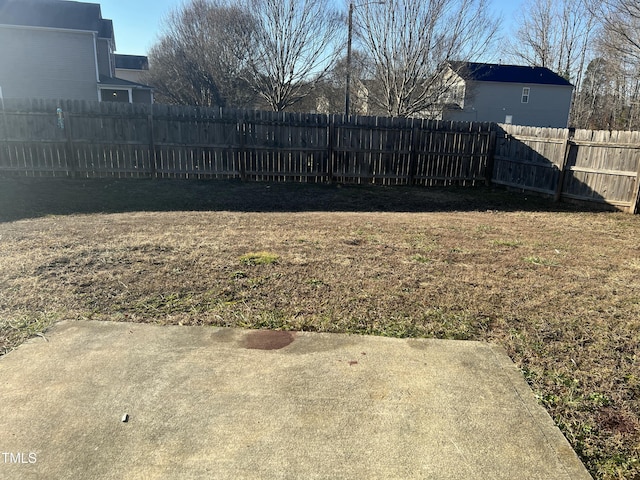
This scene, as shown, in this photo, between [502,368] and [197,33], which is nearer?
[502,368]

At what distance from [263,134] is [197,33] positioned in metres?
19.5

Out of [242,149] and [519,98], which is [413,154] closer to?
[242,149]

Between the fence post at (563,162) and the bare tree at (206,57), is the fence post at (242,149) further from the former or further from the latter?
the bare tree at (206,57)

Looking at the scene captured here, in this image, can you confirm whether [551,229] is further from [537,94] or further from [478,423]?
[537,94]

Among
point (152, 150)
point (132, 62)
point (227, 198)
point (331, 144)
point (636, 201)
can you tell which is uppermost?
point (132, 62)

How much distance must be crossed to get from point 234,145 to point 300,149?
5.86 feet

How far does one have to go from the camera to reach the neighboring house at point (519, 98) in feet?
115

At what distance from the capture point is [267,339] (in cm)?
337

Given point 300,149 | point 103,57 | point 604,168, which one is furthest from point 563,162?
point 103,57

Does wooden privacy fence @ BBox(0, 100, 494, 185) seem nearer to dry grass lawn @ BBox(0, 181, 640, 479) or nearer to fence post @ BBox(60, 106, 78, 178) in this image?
fence post @ BBox(60, 106, 78, 178)

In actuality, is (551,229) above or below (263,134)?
below

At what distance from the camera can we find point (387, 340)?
340 cm

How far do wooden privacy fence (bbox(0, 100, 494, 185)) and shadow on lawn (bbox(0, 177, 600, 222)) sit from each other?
0.52 metres

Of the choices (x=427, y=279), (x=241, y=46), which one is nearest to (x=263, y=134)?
(x=427, y=279)
